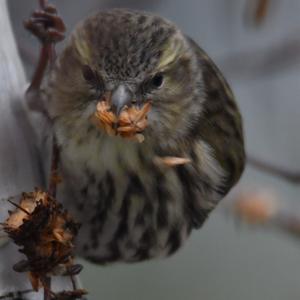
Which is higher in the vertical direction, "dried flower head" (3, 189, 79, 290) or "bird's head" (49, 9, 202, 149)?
"bird's head" (49, 9, 202, 149)

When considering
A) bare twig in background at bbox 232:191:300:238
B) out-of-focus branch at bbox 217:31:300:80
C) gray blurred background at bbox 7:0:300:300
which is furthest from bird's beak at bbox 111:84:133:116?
gray blurred background at bbox 7:0:300:300

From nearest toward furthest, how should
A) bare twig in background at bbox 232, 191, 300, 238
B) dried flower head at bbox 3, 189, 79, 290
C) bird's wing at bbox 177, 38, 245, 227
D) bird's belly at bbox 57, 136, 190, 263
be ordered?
1. dried flower head at bbox 3, 189, 79, 290
2. bird's belly at bbox 57, 136, 190, 263
3. bird's wing at bbox 177, 38, 245, 227
4. bare twig in background at bbox 232, 191, 300, 238

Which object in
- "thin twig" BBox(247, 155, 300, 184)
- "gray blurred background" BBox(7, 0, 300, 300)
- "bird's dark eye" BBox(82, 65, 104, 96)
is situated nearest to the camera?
"bird's dark eye" BBox(82, 65, 104, 96)

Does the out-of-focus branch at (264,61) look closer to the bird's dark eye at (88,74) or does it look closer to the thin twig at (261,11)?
the thin twig at (261,11)

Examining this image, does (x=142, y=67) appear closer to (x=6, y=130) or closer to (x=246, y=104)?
(x=6, y=130)

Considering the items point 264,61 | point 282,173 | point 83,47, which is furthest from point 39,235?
point 264,61

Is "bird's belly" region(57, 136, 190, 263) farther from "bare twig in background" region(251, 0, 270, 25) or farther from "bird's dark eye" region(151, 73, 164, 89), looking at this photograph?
"bare twig in background" region(251, 0, 270, 25)

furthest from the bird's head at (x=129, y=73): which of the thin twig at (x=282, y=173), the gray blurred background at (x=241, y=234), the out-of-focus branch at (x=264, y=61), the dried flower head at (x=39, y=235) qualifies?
the gray blurred background at (x=241, y=234)
